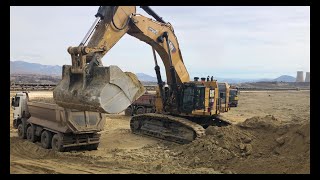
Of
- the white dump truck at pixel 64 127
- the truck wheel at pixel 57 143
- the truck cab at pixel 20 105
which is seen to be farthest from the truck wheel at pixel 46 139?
the truck cab at pixel 20 105

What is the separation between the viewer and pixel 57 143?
1293 centimetres

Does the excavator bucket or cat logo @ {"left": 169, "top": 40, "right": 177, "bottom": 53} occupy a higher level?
cat logo @ {"left": 169, "top": 40, "right": 177, "bottom": 53}

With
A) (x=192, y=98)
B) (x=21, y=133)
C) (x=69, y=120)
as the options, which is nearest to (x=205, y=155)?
(x=192, y=98)

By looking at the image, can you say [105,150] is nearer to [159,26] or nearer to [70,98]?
[70,98]

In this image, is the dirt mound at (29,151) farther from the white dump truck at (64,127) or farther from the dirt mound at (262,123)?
the dirt mound at (262,123)

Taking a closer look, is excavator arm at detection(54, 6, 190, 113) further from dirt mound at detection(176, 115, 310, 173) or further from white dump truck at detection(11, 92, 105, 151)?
dirt mound at detection(176, 115, 310, 173)

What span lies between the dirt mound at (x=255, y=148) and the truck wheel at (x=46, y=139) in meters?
4.64

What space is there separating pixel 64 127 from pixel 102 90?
365 centimetres

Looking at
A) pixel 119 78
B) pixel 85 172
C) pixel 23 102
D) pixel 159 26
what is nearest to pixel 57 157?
pixel 85 172

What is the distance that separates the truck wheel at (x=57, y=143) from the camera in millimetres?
12703

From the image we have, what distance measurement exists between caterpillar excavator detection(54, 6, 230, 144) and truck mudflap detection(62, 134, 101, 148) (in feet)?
7.58

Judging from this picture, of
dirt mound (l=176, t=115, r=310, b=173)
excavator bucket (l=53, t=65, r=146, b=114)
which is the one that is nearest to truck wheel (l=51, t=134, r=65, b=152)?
excavator bucket (l=53, t=65, r=146, b=114)

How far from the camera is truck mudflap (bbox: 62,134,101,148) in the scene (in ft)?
41.7
